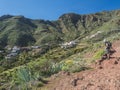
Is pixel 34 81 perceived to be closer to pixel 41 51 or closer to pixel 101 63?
pixel 101 63

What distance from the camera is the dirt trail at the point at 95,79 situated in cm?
1166

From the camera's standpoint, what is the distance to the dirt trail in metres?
11.7

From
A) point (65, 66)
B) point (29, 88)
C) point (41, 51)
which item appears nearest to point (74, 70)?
point (65, 66)

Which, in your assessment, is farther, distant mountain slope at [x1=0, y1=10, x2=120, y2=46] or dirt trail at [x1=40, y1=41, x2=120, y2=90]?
distant mountain slope at [x1=0, y1=10, x2=120, y2=46]

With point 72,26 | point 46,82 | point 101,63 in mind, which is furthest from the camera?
point 72,26

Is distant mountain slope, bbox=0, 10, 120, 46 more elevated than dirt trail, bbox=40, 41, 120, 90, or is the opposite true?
distant mountain slope, bbox=0, 10, 120, 46

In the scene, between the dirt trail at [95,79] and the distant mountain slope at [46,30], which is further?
the distant mountain slope at [46,30]

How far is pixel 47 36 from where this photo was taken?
154 meters

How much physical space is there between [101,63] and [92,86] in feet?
11.3

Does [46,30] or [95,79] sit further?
[46,30]

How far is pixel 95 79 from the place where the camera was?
12.5 meters

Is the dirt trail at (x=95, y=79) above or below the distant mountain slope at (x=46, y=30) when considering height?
below

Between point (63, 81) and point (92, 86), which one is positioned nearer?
point (92, 86)

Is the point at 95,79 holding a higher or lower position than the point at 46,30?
lower
